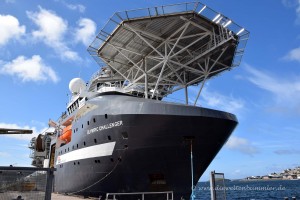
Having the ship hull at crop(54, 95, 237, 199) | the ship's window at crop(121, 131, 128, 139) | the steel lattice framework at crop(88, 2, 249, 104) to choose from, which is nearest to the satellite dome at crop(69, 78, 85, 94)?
the steel lattice framework at crop(88, 2, 249, 104)

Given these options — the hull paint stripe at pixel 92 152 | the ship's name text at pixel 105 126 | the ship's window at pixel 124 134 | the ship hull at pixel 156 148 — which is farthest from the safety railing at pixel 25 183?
the hull paint stripe at pixel 92 152

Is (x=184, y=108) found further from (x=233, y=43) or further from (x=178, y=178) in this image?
(x=233, y=43)

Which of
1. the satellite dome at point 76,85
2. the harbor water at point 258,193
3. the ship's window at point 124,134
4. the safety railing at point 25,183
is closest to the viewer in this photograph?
the safety railing at point 25,183

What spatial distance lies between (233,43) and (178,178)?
1156 centimetres

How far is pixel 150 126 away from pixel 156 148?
1445mm

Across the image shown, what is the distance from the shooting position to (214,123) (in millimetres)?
18828

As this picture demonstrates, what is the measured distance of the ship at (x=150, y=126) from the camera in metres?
18.3

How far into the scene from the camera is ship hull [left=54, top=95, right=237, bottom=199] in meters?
18.2

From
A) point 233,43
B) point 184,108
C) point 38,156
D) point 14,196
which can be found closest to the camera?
point 14,196

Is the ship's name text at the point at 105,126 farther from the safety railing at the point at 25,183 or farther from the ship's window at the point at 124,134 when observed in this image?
the safety railing at the point at 25,183

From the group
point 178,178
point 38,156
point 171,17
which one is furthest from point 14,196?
point 38,156

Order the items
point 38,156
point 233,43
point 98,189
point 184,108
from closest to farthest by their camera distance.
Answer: point 184,108
point 98,189
point 233,43
point 38,156

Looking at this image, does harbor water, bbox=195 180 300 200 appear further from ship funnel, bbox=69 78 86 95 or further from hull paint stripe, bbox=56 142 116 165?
ship funnel, bbox=69 78 86 95

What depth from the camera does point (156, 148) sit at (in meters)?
18.3
